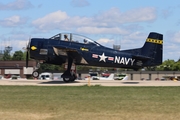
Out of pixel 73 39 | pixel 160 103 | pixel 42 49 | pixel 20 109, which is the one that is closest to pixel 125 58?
pixel 73 39

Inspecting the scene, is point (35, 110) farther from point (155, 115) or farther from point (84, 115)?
point (155, 115)

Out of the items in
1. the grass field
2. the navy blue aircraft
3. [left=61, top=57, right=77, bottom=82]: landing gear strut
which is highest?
the navy blue aircraft

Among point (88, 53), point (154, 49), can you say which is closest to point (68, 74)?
point (88, 53)

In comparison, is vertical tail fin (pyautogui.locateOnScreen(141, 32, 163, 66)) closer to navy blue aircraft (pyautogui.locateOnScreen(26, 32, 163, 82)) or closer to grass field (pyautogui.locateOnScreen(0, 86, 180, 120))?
navy blue aircraft (pyautogui.locateOnScreen(26, 32, 163, 82))

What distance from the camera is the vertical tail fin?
27328 mm

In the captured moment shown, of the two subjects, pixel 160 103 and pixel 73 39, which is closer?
pixel 160 103

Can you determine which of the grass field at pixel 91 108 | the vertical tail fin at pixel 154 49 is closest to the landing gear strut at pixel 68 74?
the vertical tail fin at pixel 154 49

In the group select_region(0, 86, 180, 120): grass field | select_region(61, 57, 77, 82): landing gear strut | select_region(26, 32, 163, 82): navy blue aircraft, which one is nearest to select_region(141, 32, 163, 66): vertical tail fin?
select_region(26, 32, 163, 82): navy blue aircraft

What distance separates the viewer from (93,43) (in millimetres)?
27469

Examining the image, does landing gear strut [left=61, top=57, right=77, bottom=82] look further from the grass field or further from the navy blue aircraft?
the grass field

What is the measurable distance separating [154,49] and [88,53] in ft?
16.9

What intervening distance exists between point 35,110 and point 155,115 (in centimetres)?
411

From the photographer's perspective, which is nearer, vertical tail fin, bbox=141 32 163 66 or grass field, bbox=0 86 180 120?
grass field, bbox=0 86 180 120

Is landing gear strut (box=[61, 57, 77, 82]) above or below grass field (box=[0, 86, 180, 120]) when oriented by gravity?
above
